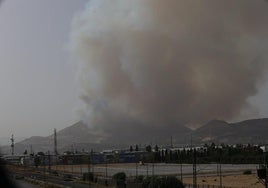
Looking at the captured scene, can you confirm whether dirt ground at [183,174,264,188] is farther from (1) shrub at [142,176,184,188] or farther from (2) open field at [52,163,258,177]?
(1) shrub at [142,176,184,188]

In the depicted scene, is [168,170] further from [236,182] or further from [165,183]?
[165,183]

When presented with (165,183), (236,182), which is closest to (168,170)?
(236,182)

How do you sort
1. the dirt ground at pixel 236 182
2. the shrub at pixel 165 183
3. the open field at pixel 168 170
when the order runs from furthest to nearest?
1. the open field at pixel 168 170
2. the dirt ground at pixel 236 182
3. the shrub at pixel 165 183

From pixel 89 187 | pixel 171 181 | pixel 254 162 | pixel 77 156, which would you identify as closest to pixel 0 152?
pixel 171 181

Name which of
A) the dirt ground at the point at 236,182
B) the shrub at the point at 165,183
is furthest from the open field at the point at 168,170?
the shrub at the point at 165,183

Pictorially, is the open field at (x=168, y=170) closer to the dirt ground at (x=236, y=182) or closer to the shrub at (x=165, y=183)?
the dirt ground at (x=236, y=182)

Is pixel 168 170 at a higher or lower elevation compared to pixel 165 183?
lower

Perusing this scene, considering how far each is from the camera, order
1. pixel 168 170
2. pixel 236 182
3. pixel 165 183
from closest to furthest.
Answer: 1. pixel 165 183
2. pixel 236 182
3. pixel 168 170

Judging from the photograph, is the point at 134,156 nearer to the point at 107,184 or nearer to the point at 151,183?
the point at 107,184

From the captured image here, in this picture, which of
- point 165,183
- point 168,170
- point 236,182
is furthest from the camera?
point 168,170

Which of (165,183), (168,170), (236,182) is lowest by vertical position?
(168,170)

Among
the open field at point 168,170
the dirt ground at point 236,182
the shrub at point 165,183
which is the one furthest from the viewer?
the open field at point 168,170

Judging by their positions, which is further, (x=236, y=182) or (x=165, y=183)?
(x=236, y=182)

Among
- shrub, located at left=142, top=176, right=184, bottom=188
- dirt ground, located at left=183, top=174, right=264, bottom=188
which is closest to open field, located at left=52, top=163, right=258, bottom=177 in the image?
dirt ground, located at left=183, top=174, right=264, bottom=188
